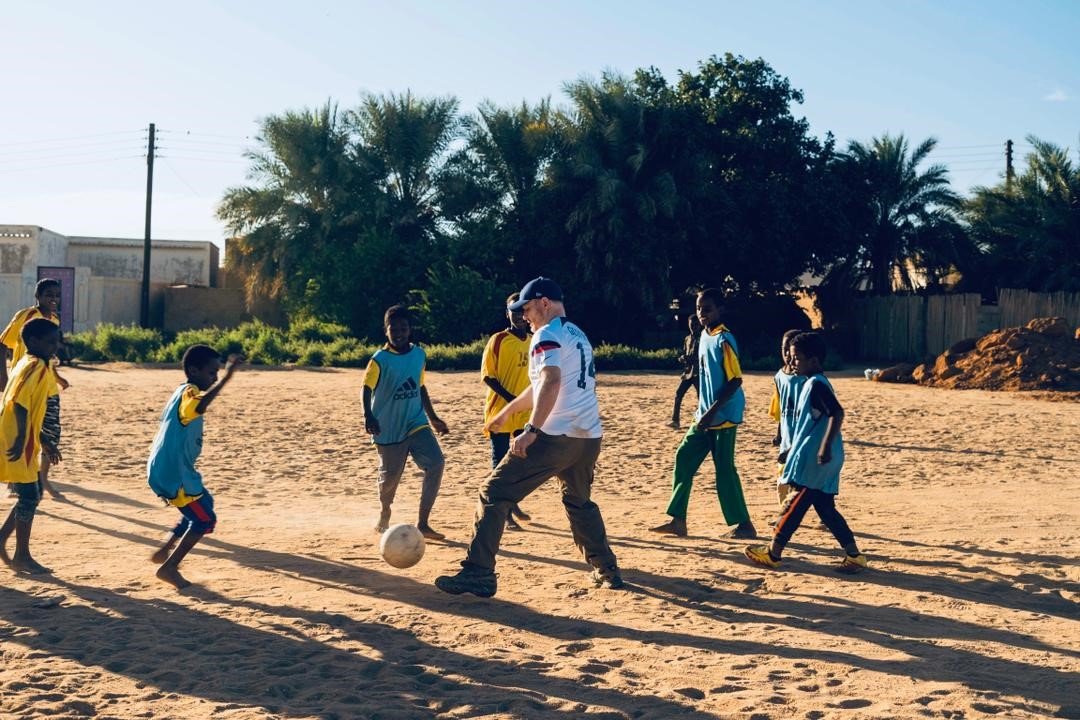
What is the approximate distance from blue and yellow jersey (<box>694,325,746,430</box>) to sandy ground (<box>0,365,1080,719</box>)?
3.06ft

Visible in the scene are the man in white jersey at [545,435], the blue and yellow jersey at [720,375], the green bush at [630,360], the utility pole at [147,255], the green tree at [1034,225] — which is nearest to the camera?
the man in white jersey at [545,435]

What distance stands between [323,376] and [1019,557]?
19.1 m

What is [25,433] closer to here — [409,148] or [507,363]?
[507,363]

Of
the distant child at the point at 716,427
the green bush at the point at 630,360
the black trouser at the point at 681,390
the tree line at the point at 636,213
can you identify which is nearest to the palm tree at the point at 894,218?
the tree line at the point at 636,213

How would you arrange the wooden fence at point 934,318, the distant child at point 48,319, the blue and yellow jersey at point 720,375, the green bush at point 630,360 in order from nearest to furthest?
the blue and yellow jersey at point 720,375 < the distant child at point 48,319 < the green bush at point 630,360 < the wooden fence at point 934,318

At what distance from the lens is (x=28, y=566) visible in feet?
23.4

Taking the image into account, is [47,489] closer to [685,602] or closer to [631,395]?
[685,602]

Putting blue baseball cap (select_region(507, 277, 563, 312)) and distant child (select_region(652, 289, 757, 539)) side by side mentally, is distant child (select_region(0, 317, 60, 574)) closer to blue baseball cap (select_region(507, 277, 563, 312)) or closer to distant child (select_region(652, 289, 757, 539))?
blue baseball cap (select_region(507, 277, 563, 312))

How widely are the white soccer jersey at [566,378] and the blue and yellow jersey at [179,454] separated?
2034mm

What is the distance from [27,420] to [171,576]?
1376mm

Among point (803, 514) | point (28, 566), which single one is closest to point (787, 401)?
point (803, 514)

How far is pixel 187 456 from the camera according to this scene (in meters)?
6.72

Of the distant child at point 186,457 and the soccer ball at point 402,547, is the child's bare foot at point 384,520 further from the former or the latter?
the distant child at point 186,457

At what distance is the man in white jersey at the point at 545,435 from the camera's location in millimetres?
6355
